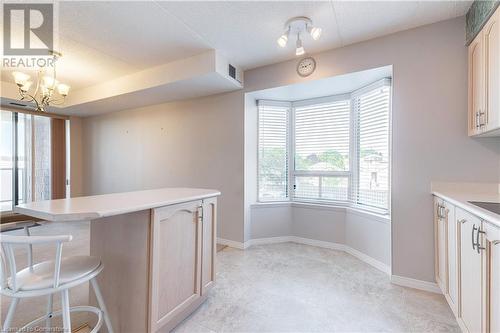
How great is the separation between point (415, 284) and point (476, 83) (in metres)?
1.95

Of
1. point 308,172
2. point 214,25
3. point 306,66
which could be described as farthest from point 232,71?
point 308,172

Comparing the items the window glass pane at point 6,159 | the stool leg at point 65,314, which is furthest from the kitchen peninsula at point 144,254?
the window glass pane at point 6,159

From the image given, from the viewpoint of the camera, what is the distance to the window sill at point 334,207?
110 inches

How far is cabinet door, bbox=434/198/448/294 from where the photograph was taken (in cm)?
191

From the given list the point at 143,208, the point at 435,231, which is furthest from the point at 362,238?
the point at 143,208

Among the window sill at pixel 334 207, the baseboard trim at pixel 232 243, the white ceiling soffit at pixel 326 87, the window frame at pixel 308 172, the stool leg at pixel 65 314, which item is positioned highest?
the white ceiling soffit at pixel 326 87

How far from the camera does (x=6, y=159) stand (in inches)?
175

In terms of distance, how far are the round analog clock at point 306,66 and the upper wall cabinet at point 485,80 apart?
1.49 metres

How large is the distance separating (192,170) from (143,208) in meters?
2.60

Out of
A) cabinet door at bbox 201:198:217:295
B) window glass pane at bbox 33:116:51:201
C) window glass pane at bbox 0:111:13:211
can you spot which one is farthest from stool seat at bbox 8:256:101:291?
window glass pane at bbox 33:116:51:201

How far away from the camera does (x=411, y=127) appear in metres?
2.34

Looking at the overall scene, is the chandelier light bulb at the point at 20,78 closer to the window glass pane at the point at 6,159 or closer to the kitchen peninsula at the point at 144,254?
the kitchen peninsula at the point at 144,254

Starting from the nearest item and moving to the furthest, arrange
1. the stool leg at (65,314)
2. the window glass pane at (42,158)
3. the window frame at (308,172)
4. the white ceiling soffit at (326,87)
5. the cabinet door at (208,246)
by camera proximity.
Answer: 1. the stool leg at (65,314)
2. the cabinet door at (208,246)
3. the white ceiling soffit at (326,87)
4. the window frame at (308,172)
5. the window glass pane at (42,158)

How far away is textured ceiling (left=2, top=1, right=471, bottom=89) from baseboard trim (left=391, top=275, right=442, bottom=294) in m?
2.57
